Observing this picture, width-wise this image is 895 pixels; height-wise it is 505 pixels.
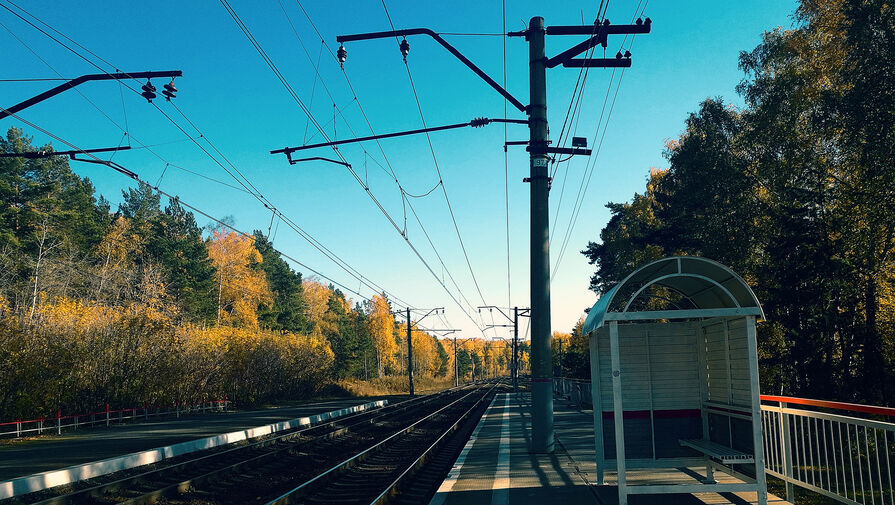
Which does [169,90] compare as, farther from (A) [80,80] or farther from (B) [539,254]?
(B) [539,254]

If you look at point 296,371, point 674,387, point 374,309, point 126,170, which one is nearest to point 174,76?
point 126,170

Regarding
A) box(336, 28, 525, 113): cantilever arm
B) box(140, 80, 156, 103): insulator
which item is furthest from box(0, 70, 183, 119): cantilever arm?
box(336, 28, 525, 113): cantilever arm

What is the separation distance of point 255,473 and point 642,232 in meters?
32.6

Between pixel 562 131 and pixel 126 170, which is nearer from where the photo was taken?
pixel 126 170

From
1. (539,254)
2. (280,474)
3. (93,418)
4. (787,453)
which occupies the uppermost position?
(539,254)

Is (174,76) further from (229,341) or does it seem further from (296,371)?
(296,371)

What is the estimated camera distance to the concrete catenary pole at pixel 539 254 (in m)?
12.8

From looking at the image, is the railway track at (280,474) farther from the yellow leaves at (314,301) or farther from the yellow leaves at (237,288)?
the yellow leaves at (314,301)

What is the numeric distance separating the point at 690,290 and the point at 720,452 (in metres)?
2.90

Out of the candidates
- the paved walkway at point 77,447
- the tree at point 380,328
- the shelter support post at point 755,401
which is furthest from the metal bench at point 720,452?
the tree at point 380,328

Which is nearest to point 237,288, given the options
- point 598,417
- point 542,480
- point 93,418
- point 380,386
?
point 380,386

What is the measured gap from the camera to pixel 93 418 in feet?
93.1

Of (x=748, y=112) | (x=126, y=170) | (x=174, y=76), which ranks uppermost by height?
(x=748, y=112)

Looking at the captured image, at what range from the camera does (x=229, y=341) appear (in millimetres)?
43500
